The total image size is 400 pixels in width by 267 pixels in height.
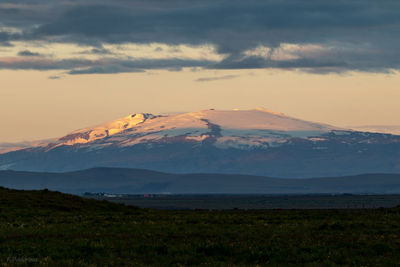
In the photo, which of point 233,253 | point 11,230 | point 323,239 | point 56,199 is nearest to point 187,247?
point 233,253

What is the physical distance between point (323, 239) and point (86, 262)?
13.5m

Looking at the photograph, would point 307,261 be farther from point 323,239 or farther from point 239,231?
point 239,231

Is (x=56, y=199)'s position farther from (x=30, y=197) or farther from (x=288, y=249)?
(x=288, y=249)

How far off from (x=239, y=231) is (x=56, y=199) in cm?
4020

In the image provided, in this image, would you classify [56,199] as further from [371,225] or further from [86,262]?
[86,262]

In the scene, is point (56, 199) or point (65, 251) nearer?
point (65, 251)

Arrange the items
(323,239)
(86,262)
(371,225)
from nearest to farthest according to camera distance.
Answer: (86,262) → (323,239) → (371,225)

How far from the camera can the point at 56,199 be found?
3130 inches

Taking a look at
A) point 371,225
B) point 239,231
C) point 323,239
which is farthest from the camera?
point 371,225

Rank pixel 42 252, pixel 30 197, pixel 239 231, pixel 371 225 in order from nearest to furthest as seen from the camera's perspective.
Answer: pixel 42 252
pixel 239 231
pixel 371 225
pixel 30 197

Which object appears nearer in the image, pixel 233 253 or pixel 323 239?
pixel 233 253

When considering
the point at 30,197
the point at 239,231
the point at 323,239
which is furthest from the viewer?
the point at 30,197

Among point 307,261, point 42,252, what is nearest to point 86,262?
point 42,252

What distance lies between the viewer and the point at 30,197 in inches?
3110
